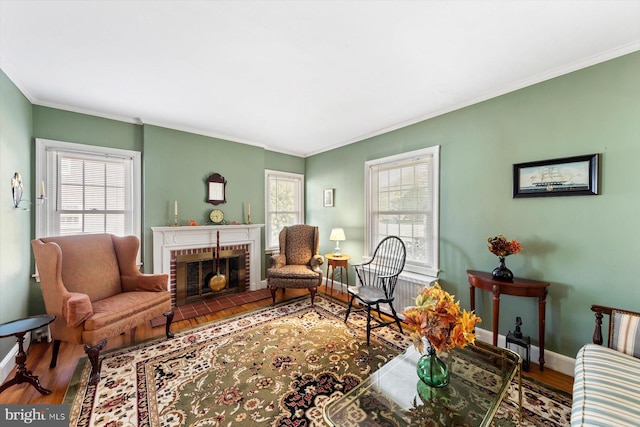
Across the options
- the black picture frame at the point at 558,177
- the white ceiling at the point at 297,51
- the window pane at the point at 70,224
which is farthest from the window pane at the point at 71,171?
the black picture frame at the point at 558,177

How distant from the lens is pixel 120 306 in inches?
85.6

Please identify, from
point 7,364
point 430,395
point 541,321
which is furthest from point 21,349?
point 541,321

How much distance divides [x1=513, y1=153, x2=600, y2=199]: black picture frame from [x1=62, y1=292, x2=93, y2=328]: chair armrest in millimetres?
3950

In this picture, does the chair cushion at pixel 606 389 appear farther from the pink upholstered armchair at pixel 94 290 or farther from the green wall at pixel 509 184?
the pink upholstered armchair at pixel 94 290

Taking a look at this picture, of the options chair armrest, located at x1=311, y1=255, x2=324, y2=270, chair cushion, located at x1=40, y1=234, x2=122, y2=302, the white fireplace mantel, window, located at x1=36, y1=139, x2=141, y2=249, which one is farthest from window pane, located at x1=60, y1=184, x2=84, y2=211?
chair armrest, located at x1=311, y1=255, x2=324, y2=270

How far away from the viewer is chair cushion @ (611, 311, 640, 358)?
1.50 m

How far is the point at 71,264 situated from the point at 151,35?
2.23 metres

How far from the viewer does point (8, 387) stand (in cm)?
172

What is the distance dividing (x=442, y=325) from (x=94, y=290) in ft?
10.3

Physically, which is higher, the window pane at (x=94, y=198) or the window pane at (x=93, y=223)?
the window pane at (x=94, y=198)

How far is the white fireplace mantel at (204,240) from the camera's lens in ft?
10.8

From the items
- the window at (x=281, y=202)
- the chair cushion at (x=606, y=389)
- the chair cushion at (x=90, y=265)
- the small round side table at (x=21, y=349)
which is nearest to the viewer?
the chair cushion at (x=606, y=389)

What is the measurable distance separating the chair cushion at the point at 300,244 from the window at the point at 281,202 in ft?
2.25

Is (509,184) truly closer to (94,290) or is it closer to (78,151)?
(94,290)
